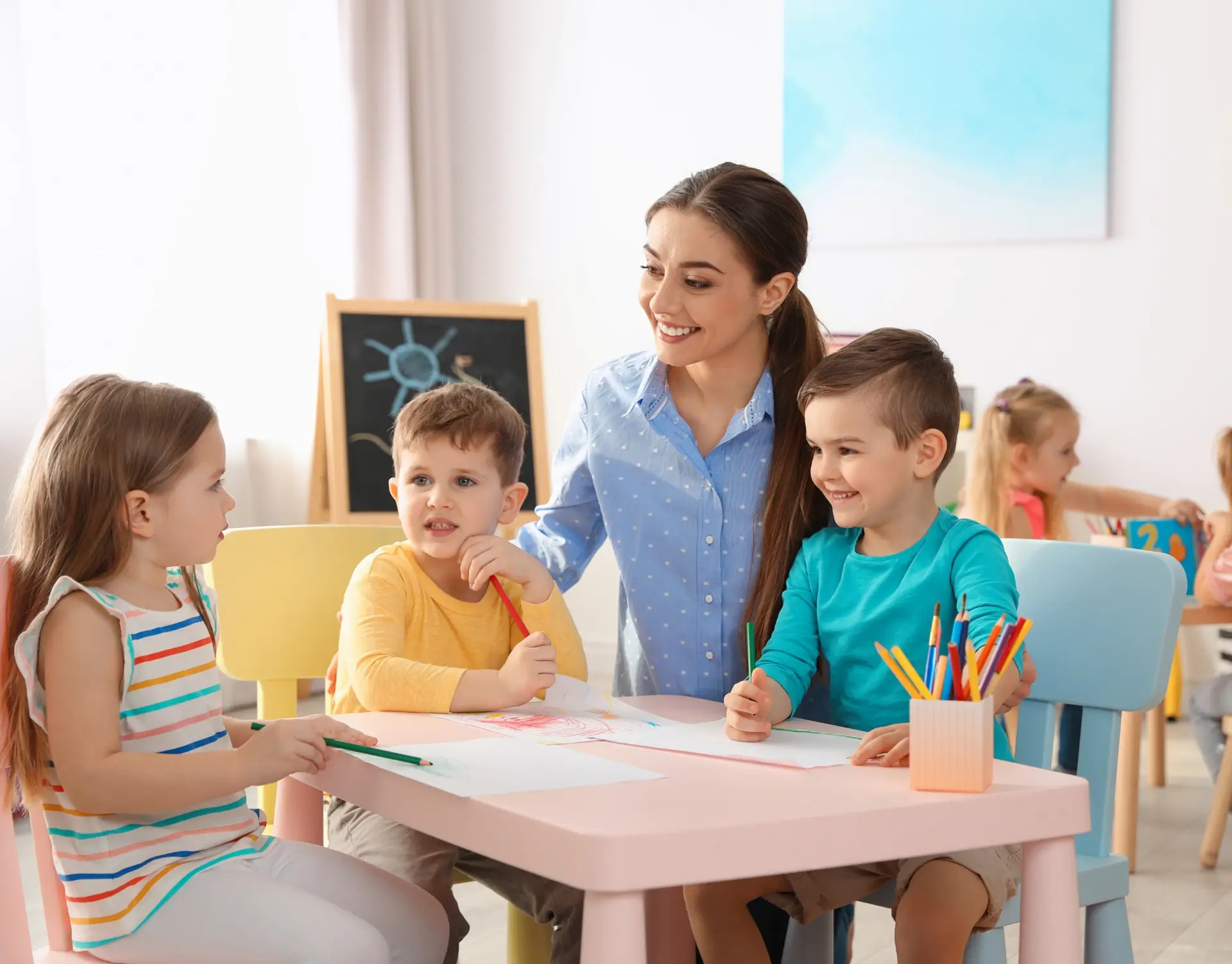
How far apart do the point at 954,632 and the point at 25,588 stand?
2.49ft

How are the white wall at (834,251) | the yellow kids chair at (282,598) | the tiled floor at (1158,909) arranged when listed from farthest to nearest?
the white wall at (834,251) → the tiled floor at (1158,909) → the yellow kids chair at (282,598)

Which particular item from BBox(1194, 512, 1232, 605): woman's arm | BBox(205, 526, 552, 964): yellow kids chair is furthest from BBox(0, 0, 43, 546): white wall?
BBox(1194, 512, 1232, 605): woman's arm

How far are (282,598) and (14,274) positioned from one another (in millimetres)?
1968

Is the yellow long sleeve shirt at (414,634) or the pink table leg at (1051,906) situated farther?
the yellow long sleeve shirt at (414,634)

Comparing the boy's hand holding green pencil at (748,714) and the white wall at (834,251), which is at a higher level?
the white wall at (834,251)

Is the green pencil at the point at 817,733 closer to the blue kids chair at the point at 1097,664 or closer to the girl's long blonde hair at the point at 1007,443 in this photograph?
the blue kids chair at the point at 1097,664

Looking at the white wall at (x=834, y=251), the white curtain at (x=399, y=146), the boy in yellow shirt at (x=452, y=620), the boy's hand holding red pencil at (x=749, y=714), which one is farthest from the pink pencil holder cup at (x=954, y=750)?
the white curtain at (x=399, y=146)

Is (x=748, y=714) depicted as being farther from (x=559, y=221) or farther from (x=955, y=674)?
(x=559, y=221)

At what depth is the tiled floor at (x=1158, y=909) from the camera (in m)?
2.28

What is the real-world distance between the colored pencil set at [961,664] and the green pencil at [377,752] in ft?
1.21

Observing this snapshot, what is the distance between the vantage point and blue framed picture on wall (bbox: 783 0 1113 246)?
4195mm

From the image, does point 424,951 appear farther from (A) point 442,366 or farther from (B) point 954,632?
(A) point 442,366

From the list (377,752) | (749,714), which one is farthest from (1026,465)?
(377,752)

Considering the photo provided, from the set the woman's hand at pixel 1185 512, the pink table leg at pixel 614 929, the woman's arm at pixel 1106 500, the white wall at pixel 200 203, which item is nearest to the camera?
the pink table leg at pixel 614 929
